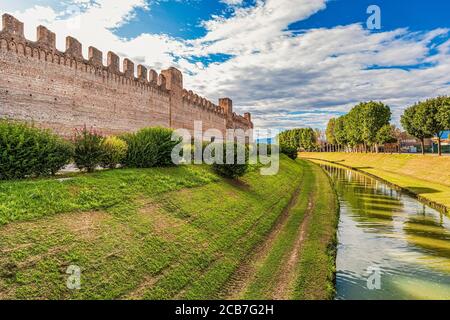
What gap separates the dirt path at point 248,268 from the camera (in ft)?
24.9

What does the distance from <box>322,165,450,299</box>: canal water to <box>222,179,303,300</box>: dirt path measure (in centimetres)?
225

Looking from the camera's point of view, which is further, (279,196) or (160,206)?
(279,196)

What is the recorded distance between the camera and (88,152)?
39.1 feet

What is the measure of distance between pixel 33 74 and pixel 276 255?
14.3 meters

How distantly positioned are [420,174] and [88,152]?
36.7 meters

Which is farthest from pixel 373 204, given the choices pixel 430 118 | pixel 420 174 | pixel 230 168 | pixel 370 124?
pixel 370 124

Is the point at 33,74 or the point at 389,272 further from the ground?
the point at 33,74

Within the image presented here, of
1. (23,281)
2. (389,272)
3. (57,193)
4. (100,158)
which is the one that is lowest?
(389,272)

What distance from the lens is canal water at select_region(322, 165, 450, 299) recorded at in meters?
8.52

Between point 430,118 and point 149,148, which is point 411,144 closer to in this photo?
point 430,118

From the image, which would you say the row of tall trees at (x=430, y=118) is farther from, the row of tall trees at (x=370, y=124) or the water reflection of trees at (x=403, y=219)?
the water reflection of trees at (x=403, y=219)
